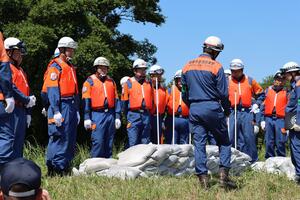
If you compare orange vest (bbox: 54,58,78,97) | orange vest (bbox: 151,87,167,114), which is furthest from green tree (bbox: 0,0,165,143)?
orange vest (bbox: 54,58,78,97)

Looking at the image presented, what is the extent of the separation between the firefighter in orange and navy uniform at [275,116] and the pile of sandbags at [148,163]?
324 centimetres

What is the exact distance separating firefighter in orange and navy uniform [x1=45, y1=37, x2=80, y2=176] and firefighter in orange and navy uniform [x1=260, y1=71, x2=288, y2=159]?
512 cm

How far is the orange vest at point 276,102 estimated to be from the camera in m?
11.5

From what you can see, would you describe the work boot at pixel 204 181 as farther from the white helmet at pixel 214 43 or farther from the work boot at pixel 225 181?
the white helmet at pixel 214 43

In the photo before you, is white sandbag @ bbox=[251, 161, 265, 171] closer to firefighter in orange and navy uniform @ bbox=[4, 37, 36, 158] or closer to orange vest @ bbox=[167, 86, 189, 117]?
orange vest @ bbox=[167, 86, 189, 117]

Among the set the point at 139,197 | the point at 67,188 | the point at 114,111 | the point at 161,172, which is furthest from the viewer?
the point at 114,111

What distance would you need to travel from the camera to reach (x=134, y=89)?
1066 cm

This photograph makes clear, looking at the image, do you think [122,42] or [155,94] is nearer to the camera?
[155,94]

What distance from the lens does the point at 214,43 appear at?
23.3 feet

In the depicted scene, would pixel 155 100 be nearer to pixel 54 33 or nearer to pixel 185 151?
pixel 185 151

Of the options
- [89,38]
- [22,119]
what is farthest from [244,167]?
[89,38]

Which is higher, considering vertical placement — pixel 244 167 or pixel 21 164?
pixel 21 164

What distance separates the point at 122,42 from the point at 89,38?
2.55 m

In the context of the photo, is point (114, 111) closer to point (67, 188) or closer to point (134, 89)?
point (134, 89)
